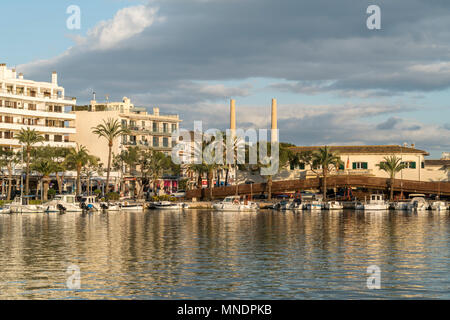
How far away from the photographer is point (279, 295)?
113 ft

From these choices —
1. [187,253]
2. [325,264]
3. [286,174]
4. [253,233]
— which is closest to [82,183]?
[286,174]

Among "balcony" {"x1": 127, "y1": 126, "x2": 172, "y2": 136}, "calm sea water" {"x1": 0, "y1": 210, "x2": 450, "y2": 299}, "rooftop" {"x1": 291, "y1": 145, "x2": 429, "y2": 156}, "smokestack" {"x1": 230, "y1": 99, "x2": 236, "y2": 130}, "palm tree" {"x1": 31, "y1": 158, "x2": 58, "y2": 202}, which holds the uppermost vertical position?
"smokestack" {"x1": 230, "y1": 99, "x2": 236, "y2": 130}

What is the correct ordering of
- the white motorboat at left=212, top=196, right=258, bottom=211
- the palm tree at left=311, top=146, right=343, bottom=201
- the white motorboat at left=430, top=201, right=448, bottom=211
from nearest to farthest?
the white motorboat at left=212, top=196, right=258, bottom=211 < the white motorboat at left=430, top=201, right=448, bottom=211 < the palm tree at left=311, top=146, right=343, bottom=201

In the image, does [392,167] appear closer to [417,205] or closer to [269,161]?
[417,205]

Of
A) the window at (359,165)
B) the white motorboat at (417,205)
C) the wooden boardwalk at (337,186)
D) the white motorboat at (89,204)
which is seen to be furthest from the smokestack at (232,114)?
the white motorboat at (89,204)

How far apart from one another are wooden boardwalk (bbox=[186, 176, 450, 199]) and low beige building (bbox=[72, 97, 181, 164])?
29.4 metres

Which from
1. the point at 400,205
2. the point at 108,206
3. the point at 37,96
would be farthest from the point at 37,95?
the point at 400,205

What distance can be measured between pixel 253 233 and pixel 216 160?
72.0 metres

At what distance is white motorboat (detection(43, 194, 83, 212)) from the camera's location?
368 ft

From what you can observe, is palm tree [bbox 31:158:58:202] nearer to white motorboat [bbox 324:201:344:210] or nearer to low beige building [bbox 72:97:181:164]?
low beige building [bbox 72:97:181:164]

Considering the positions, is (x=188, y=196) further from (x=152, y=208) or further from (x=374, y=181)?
(x=374, y=181)

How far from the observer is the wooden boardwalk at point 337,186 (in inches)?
5600

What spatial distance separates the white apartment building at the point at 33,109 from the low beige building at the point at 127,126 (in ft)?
13.5

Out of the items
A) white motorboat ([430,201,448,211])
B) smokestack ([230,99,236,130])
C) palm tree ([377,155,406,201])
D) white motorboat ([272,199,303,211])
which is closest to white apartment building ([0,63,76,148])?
smokestack ([230,99,236,130])
